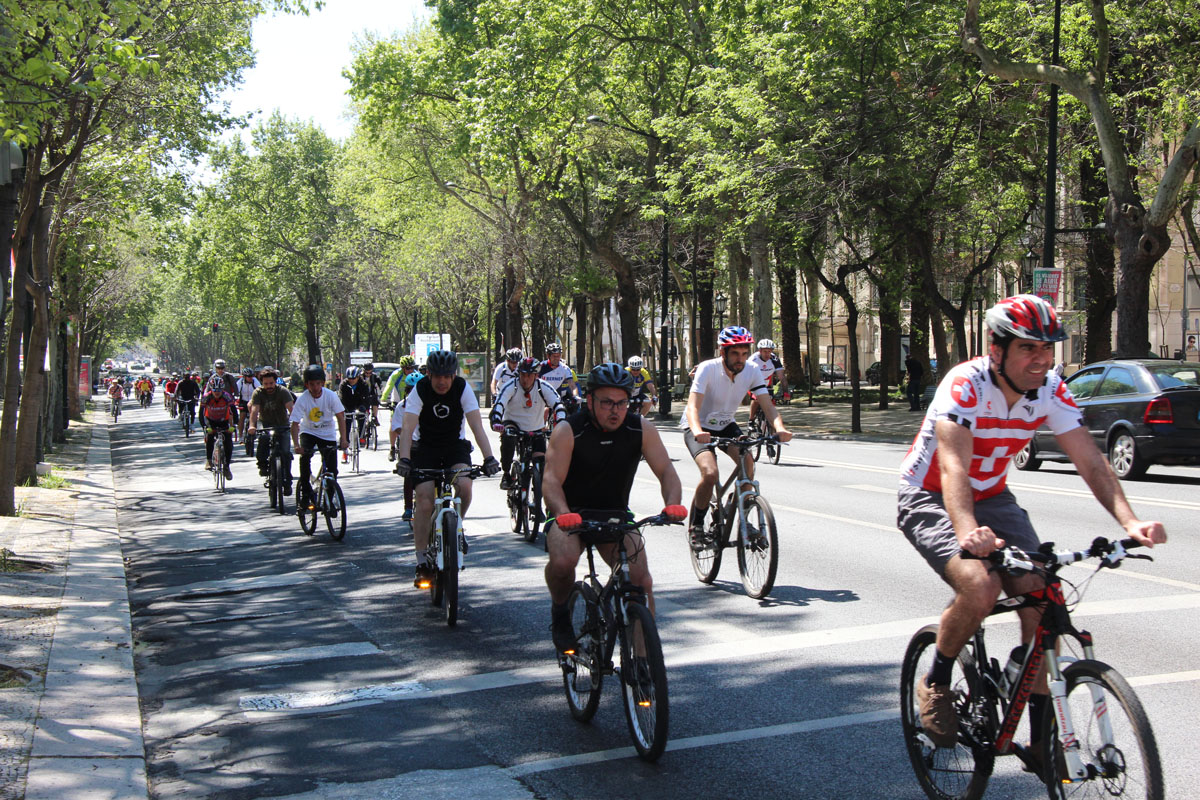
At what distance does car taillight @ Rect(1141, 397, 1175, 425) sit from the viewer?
16.3 m

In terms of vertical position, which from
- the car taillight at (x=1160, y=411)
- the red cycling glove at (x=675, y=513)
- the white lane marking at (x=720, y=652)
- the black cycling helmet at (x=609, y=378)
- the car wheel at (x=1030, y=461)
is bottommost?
the car wheel at (x=1030, y=461)

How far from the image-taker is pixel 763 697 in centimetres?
609

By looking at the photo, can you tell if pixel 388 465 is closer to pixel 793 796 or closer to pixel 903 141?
pixel 903 141

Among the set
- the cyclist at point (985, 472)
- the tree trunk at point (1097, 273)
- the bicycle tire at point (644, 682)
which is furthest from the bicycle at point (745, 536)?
the tree trunk at point (1097, 273)

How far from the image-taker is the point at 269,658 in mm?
7574

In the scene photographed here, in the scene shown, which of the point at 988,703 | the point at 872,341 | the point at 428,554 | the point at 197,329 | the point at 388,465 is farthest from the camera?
the point at 197,329

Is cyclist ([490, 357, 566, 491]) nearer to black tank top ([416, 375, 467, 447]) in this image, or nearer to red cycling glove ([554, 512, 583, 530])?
black tank top ([416, 375, 467, 447])

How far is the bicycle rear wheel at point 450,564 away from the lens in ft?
27.1

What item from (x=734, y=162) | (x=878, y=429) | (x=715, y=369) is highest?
(x=734, y=162)

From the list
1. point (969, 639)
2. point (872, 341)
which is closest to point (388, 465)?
point (969, 639)

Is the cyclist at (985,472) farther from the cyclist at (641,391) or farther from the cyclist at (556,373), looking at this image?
the cyclist at (556,373)

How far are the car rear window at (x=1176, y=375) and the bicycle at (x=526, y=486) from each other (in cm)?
942

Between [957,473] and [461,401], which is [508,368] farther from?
[957,473]

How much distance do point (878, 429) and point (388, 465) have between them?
13.8 meters
